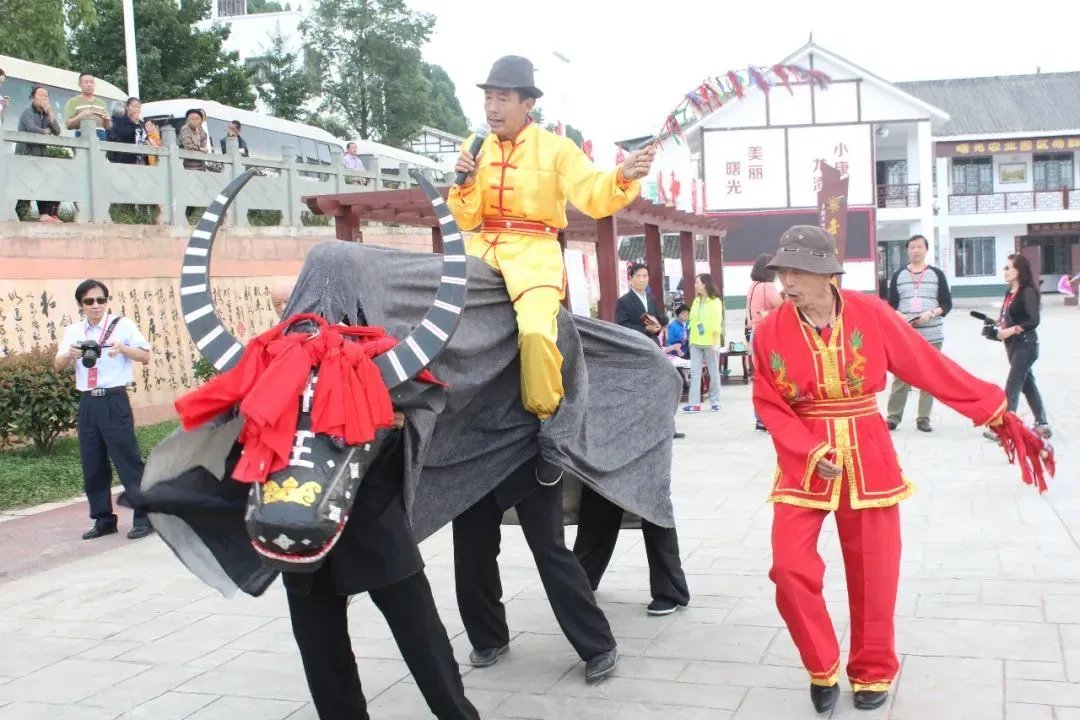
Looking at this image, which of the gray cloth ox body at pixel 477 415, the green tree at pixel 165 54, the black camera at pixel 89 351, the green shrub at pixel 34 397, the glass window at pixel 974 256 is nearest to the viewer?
→ the gray cloth ox body at pixel 477 415

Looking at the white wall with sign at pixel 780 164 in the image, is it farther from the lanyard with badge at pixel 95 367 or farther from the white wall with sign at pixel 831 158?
the lanyard with badge at pixel 95 367

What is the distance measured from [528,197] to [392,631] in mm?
1913

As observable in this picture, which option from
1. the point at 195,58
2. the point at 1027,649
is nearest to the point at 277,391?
the point at 1027,649

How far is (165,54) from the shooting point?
24.6 metres

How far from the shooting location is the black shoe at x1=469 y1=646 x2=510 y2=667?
458 cm

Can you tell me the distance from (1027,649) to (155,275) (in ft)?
33.9

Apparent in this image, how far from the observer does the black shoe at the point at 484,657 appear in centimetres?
458

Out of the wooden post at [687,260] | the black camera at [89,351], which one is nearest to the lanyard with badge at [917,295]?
the wooden post at [687,260]

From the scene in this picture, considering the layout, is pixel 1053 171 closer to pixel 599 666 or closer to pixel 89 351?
pixel 89 351

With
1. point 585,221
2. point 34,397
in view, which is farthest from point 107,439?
point 585,221

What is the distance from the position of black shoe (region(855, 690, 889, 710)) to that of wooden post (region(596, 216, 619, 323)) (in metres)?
6.13

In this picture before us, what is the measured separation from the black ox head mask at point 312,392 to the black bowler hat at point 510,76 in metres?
0.98

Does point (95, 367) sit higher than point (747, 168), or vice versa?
point (747, 168)

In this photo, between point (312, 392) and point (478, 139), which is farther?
point (478, 139)
